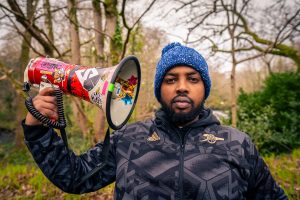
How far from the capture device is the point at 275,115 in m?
8.09

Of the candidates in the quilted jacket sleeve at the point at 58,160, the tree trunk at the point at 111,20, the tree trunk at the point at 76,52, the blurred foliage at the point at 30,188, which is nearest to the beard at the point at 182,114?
the quilted jacket sleeve at the point at 58,160

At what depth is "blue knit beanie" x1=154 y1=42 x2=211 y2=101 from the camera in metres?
1.75

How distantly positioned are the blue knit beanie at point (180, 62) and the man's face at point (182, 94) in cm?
3

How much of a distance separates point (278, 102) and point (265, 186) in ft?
23.0

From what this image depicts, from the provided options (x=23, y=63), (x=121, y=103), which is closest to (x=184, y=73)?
(x=121, y=103)

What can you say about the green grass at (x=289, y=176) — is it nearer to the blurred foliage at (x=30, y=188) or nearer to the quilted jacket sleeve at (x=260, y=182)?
the quilted jacket sleeve at (x=260, y=182)

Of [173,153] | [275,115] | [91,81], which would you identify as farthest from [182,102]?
[275,115]

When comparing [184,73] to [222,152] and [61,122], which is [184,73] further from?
[61,122]

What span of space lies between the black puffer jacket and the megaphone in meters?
0.21

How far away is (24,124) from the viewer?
1530mm

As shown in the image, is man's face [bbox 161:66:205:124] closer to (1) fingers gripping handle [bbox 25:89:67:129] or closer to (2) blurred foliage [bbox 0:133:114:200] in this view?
(1) fingers gripping handle [bbox 25:89:67:129]

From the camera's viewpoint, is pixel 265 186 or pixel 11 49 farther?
pixel 11 49

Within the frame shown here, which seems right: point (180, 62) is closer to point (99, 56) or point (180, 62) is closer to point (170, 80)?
point (170, 80)

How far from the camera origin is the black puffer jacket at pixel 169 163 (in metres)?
1.52
